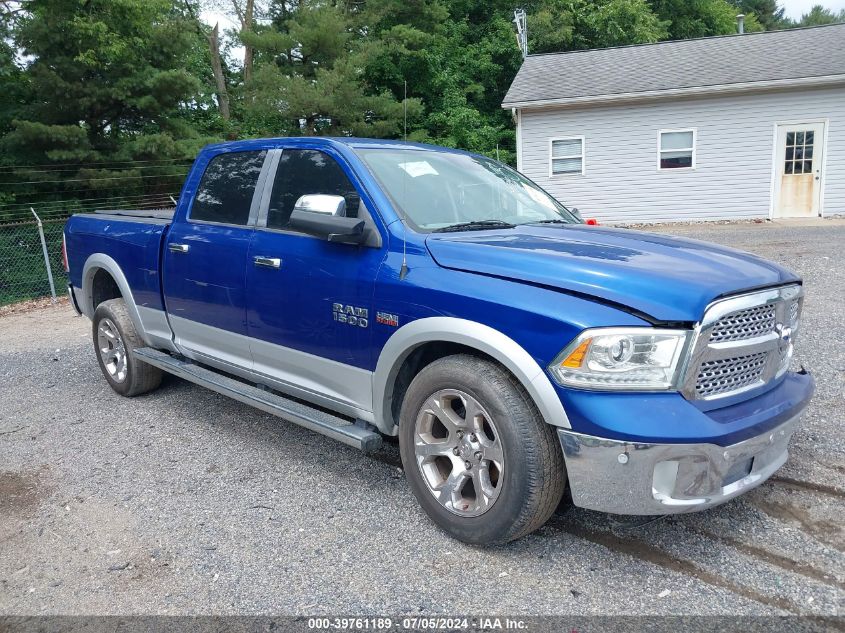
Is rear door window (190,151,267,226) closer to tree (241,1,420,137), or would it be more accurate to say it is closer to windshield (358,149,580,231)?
windshield (358,149,580,231)

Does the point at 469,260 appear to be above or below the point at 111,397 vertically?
above

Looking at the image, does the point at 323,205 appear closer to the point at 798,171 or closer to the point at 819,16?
the point at 798,171

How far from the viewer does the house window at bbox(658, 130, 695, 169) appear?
1745 cm

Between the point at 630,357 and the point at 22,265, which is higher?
the point at 630,357

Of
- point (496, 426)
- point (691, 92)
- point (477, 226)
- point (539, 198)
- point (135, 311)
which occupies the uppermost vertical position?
point (691, 92)

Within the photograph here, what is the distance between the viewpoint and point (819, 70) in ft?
52.5

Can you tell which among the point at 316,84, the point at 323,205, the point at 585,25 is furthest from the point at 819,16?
the point at 323,205

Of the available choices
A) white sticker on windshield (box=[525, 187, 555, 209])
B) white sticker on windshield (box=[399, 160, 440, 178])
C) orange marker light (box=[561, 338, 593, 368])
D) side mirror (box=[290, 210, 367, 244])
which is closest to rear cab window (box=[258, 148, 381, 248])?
side mirror (box=[290, 210, 367, 244])

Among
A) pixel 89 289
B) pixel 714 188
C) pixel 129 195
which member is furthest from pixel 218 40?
pixel 89 289

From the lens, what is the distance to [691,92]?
16781 millimetres

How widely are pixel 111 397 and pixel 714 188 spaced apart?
15.9 meters

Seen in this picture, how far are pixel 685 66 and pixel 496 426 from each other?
17.9 meters

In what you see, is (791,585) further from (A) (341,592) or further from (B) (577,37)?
(B) (577,37)

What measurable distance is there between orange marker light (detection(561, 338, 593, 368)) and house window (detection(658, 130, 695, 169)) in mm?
16498
